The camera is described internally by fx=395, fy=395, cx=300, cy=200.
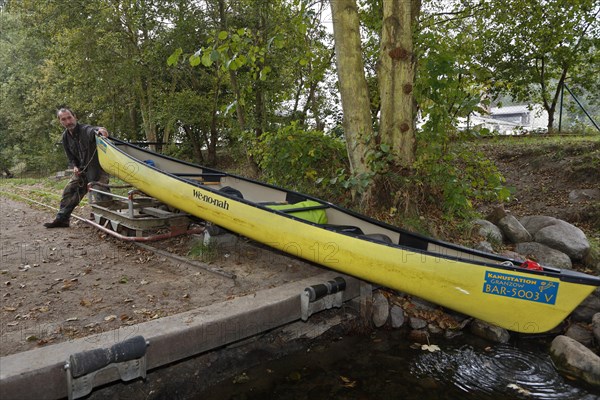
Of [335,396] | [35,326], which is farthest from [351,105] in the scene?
[35,326]

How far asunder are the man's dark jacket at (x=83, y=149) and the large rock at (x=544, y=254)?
6.41 meters

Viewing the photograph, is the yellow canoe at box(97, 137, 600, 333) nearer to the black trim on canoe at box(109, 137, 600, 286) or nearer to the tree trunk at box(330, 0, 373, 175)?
the black trim on canoe at box(109, 137, 600, 286)

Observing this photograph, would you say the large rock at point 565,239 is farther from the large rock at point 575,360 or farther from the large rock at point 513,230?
the large rock at point 575,360

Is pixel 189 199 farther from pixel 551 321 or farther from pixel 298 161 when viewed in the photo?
pixel 551 321

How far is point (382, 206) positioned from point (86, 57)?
10.8m

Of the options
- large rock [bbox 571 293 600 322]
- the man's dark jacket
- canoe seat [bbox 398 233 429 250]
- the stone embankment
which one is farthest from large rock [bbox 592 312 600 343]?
the man's dark jacket

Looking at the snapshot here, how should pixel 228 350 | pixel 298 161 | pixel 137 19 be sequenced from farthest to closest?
pixel 137 19 → pixel 298 161 → pixel 228 350

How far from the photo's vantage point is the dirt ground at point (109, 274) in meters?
3.16

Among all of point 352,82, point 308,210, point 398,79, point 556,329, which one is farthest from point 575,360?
point 352,82

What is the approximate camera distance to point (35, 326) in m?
3.03

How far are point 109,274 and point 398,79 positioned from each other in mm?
4354

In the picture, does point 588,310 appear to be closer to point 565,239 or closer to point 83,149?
point 565,239

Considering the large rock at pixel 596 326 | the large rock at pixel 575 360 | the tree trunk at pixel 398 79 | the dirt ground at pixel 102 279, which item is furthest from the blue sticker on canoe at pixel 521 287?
the tree trunk at pixel 398 79

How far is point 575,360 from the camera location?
3283mm
